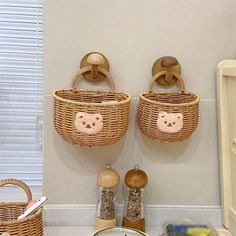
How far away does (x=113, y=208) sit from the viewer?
1.07 meters

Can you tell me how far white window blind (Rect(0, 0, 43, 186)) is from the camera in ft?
4.41

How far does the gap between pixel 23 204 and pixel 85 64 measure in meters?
0.46

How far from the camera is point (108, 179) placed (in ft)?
3.40

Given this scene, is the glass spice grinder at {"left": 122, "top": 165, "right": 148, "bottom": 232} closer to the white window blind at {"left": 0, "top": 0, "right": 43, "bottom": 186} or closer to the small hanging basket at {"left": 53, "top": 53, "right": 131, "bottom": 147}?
the small hanging basket at {"left": 53, "top": 53, "right": 131, "bottom": 147}

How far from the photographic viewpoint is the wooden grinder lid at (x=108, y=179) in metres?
1.04

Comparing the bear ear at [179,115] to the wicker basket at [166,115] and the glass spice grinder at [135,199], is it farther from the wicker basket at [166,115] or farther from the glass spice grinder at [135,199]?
the glass spice grinder at [135,199]

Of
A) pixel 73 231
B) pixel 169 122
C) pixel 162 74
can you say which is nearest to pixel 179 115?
pixel 169 122

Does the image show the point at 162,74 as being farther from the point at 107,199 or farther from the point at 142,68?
the point at 107,199

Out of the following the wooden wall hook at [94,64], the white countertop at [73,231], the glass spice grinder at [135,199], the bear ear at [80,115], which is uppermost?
the wooden wall hook at [94,64]

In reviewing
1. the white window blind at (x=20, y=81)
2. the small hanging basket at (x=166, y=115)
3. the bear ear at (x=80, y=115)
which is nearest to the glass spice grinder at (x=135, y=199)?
the small hanging basket at (x=166, y=115)

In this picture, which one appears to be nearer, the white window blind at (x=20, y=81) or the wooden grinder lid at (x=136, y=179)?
the wooden grinder lid at (x=136, y=179)

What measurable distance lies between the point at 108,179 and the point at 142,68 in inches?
14.2

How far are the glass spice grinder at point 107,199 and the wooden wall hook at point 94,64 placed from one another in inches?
11.1

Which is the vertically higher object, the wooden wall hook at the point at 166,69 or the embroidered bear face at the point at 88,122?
the wooden wall hook at the point at 166,69
